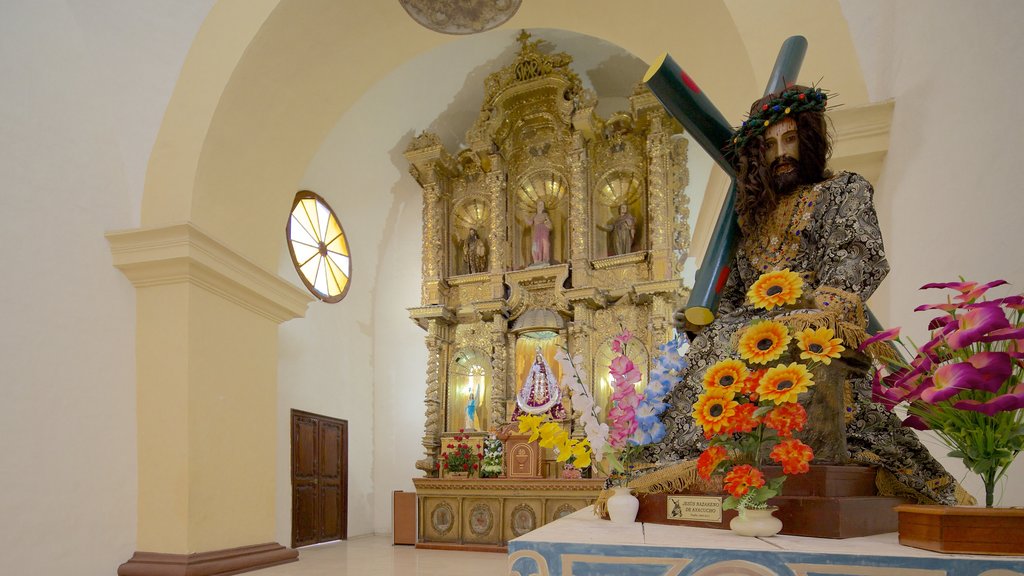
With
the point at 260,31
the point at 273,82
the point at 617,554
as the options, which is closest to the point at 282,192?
the point at 273,82

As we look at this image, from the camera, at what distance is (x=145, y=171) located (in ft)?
19.9

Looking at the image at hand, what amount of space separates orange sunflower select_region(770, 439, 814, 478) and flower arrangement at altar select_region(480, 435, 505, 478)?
8.29 m

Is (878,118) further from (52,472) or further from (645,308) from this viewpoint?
(645,308)

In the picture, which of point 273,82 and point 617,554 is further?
point 273,82

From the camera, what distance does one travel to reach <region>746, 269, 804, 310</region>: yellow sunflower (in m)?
2.01

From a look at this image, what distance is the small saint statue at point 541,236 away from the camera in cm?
1141

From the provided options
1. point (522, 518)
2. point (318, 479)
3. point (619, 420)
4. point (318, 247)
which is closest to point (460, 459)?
point (522, 518)

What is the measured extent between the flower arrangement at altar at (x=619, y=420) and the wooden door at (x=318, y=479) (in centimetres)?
751

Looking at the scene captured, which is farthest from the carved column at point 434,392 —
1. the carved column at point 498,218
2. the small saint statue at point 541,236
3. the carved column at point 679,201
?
the carved column at point 679,201

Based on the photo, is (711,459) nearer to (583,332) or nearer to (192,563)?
(192,563)

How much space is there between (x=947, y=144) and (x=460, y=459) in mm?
8211

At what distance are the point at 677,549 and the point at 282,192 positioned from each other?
6150 mm

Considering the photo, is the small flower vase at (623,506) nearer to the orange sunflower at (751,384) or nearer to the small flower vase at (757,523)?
the small flower vase at (757,523)

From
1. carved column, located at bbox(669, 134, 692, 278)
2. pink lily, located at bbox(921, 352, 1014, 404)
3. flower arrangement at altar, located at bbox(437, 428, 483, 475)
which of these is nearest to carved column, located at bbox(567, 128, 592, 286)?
carved column, located at bbox(669, 134, 692, 278)
